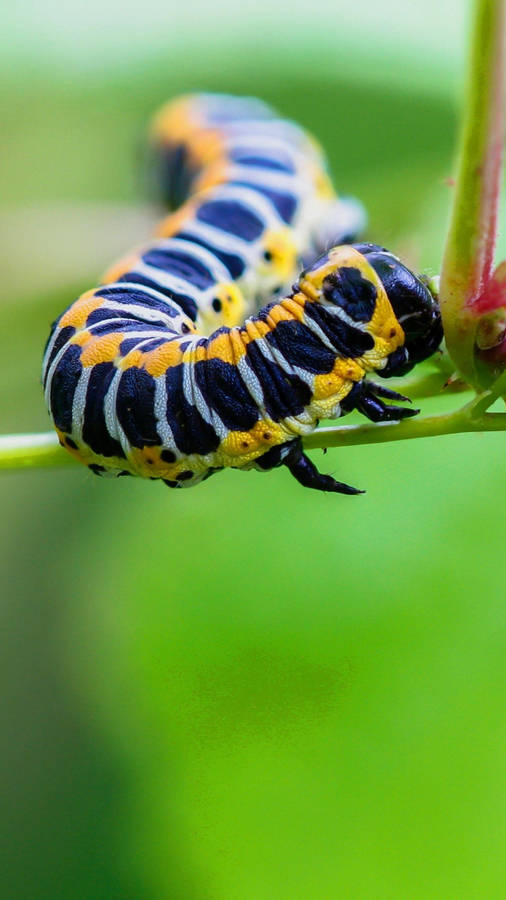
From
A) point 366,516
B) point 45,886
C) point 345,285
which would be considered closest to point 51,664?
point 45,886

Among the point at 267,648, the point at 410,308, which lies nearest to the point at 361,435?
the point at 410,308

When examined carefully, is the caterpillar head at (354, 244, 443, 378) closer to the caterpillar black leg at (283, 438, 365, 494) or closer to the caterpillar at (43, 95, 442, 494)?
the caterpillar at (43, 95, 442, 494)

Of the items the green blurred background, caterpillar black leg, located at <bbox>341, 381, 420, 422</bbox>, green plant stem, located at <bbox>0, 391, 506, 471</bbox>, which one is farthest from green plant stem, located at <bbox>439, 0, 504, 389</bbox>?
the green blurred background

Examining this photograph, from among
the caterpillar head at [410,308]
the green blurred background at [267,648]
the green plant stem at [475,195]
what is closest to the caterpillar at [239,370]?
the caterpillar head at [410,308]

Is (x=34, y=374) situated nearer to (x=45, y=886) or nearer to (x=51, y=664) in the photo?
(x=51, y=664)

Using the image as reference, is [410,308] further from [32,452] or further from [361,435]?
[32,452]

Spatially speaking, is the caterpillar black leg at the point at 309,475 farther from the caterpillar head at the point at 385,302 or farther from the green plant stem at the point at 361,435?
the caterpillar head at the point at 385,302
